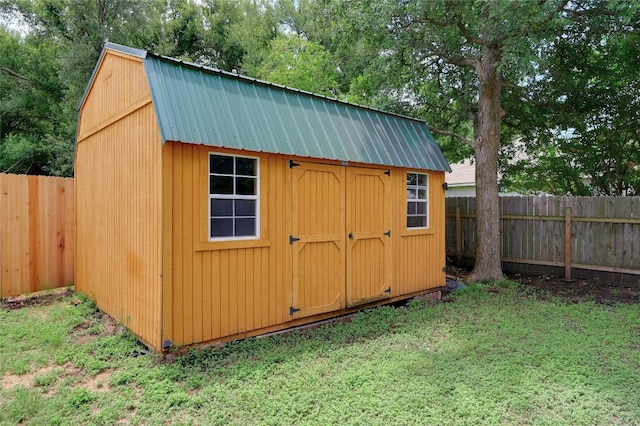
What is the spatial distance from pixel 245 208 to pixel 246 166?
49 cm

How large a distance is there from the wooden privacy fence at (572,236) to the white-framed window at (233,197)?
21.2 ft

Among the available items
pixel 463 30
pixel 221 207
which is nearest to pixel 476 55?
pixel 463 30

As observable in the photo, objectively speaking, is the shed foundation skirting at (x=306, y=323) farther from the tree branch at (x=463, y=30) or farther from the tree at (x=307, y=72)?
the tree at (x=307, y=72)

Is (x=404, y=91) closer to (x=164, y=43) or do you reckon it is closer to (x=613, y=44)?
(x=613, y=44)

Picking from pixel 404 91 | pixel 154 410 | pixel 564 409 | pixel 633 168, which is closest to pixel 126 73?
pixel 154 410

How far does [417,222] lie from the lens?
6.39 m

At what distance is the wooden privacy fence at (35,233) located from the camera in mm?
5676

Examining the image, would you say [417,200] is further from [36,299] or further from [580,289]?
[36,299]

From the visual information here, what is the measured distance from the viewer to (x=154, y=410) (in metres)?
2.88

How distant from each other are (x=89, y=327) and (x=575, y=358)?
18.5 feet

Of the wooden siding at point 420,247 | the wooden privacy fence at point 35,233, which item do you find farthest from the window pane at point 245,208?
the wooden privacy fence at point 35,233

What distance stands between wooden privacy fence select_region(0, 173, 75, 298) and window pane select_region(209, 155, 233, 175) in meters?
3.82

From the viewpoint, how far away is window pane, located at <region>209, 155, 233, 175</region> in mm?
4055

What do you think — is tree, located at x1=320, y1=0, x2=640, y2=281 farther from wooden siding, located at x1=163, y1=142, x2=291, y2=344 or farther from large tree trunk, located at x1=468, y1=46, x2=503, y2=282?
wooden siding, located at x1=163, y1=142, x2=291, y2=344
